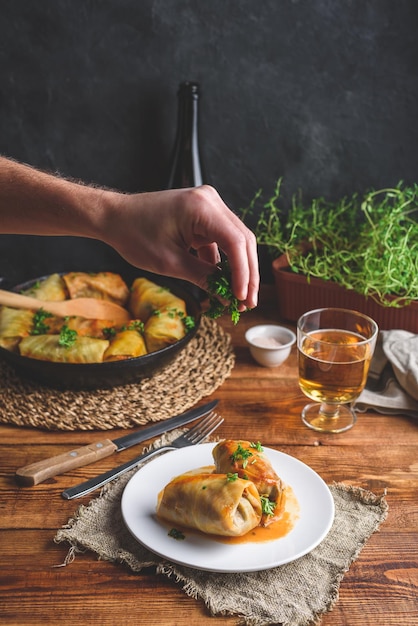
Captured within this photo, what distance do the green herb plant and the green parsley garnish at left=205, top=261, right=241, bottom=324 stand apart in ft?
2.09

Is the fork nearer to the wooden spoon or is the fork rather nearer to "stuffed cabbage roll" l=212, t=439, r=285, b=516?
"stuffed cabbage roll" l=212, t=439, r=285, b=516

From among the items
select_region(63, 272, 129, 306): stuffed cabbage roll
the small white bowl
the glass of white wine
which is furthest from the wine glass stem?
select_region(63, 272, 129, 306): stuffed cabbage roll

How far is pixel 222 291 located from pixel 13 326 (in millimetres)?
775

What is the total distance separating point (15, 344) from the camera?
6.05 ft

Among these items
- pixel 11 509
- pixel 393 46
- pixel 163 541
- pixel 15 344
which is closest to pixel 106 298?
pixel 15 344

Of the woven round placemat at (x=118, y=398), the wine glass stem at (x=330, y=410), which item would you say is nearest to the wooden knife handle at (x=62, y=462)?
the woven round placemat at (x=118, y=398)

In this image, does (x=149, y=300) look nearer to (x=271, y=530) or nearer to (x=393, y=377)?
(x=393, y=377)

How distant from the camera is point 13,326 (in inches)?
74.2

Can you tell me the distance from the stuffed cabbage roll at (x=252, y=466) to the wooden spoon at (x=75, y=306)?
79 cm

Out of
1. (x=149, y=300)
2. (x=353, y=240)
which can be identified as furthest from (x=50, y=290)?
(x=353, y=240)

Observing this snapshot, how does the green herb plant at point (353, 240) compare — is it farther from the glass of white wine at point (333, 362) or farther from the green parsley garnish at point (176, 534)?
the green parsley garnish at point (176, 534)

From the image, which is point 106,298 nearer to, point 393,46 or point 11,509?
point 11,509

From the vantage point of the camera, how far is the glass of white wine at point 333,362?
155 cm

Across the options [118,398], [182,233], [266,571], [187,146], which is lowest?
[118,398]
